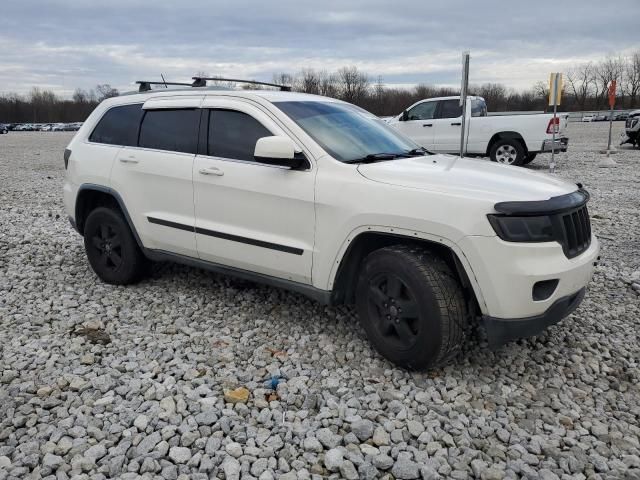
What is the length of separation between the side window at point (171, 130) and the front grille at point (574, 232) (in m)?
2.76

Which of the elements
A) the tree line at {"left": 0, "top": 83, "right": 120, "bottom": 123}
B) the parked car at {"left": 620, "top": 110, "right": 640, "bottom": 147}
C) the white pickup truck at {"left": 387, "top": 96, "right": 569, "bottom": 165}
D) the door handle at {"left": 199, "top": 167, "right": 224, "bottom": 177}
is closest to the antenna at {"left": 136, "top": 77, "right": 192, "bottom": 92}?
the door handle at {"left": 199, "top": 167, "right": 224, "bottom": 177}

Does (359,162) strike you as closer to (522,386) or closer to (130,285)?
(522,386)

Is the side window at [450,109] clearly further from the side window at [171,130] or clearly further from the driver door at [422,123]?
the side window at [171,130]

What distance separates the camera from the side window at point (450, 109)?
562 inches

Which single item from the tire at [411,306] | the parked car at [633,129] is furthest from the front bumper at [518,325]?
the parked car at [633,129]

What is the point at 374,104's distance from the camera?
69.9 metres

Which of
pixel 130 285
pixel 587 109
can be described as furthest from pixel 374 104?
pixel 130 285

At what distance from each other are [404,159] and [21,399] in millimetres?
2947

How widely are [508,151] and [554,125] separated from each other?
1.29 meters

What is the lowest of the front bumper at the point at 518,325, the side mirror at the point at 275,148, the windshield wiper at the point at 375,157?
the front bumper at the point at 518,325

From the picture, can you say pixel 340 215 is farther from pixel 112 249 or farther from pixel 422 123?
pixel 422 123

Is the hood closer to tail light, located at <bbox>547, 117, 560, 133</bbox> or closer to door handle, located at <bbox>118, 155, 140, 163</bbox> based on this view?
door handle, located at <bbox>118, 155, 140, 163</bbox>

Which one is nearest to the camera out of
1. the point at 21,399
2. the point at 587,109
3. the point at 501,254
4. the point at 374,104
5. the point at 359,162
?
the point at 501,254

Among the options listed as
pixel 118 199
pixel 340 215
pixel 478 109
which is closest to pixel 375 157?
pixel 340 215
